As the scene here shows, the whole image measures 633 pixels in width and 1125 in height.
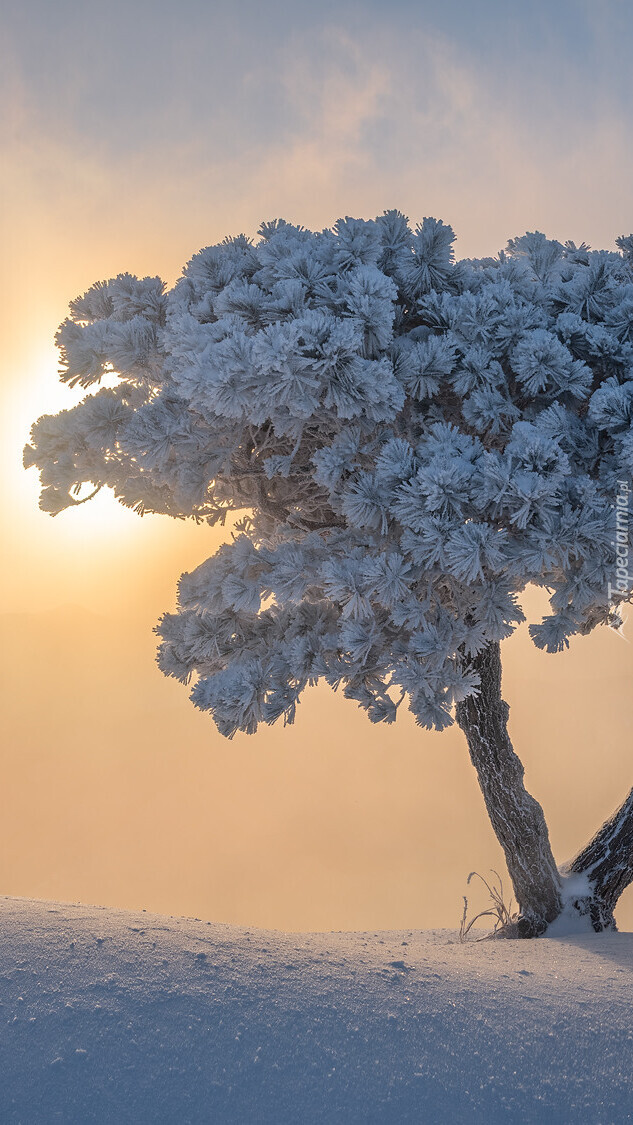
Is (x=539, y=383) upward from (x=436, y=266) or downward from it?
downward

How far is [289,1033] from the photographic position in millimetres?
3328

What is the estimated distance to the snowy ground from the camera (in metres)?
3.01

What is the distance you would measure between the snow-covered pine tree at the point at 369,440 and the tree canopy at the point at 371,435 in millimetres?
10

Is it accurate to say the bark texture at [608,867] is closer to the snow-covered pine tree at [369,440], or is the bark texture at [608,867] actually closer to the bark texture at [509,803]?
the bark texture at [509,803]

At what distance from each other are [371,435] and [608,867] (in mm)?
3289

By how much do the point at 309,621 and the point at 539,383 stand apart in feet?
5.00

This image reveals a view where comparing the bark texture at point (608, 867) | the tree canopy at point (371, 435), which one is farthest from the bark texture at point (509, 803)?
the tree canopy at point (371, 435)

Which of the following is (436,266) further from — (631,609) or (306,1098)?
(306,1098)

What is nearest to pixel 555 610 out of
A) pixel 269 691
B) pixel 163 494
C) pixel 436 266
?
pixel 269 691

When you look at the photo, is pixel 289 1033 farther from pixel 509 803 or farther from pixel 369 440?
pixel 509 803

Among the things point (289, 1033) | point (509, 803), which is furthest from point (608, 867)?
point (289, 1033)

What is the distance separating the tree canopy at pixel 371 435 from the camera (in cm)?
341

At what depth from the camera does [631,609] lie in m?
5.12

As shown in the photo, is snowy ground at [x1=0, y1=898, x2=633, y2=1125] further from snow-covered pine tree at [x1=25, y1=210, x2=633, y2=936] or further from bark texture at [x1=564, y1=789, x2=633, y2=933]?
bark texture at [x1=564, y1=789, x2=633, y2=933]
